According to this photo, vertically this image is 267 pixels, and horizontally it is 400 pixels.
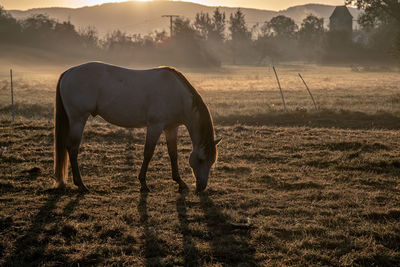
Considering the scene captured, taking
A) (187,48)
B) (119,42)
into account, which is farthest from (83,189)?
(119,42)

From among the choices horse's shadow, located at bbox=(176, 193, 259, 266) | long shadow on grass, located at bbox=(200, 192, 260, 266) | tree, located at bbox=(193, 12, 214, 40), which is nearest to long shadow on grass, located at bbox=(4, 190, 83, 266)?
horse's shadow, located at bbox=(176, 193, 259, 266)

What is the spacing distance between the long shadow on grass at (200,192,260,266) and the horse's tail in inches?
93.5

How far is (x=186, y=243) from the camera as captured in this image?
437cm

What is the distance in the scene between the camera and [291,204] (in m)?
5.66

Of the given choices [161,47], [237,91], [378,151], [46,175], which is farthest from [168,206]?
[161,47]

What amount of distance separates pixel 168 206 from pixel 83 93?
2.19m

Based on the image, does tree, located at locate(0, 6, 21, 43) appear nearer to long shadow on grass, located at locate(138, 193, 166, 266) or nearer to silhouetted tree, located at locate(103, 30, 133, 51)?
silhouetted tree, located at locate(103, 30, 133, 51)

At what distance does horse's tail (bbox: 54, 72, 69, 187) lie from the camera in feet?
20.5

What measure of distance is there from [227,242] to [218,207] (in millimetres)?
1144

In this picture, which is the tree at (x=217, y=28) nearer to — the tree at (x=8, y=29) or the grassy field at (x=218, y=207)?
the tree at (x=8, y=29)

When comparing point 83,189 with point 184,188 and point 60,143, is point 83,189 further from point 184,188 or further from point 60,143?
point 184,188

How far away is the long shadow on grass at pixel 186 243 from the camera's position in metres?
3.99

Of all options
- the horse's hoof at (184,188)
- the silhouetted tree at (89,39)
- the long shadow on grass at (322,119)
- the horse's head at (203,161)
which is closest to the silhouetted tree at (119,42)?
the silhouetted tree at (89,39)

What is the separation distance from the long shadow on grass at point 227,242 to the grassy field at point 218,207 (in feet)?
0.05
